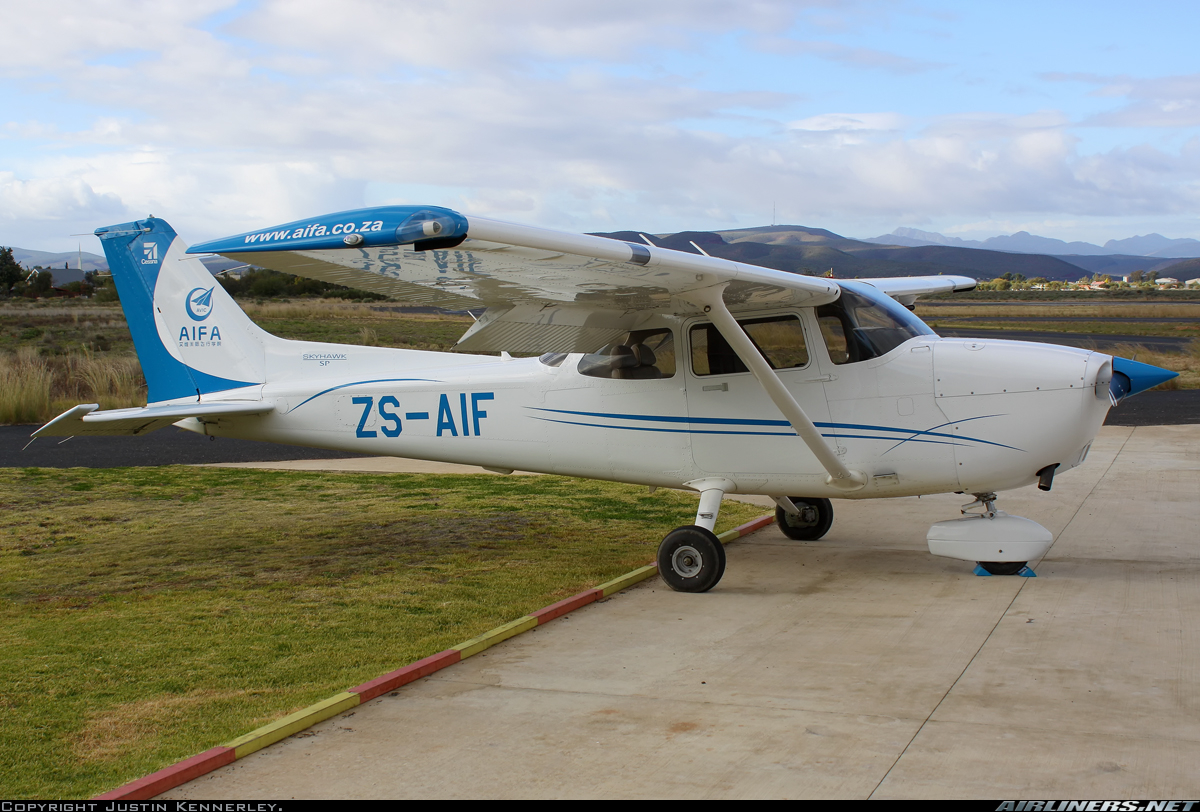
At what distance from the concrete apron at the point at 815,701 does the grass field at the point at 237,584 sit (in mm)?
655

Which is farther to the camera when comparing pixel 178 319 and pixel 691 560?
pixel 178 319

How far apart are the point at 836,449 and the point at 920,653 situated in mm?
2178

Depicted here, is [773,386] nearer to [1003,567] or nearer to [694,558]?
[694,558]

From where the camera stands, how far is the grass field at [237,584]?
15.2 ft

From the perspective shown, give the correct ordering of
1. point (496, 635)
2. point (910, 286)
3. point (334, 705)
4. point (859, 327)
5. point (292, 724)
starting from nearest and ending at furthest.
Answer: point (292, 724) → point (334, 705) → point (496, 635) → point (859, 327) → point (910, 286)

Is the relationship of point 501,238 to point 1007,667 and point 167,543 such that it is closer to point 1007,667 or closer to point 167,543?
point 1007,667

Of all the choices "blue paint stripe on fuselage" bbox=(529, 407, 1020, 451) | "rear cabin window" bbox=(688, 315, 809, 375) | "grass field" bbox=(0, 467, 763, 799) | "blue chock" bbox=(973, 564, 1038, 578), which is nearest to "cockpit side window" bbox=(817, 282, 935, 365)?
"rear cabin window" bbox=(688, 315, 809, 375)

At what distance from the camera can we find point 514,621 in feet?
20.4

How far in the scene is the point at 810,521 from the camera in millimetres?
9172

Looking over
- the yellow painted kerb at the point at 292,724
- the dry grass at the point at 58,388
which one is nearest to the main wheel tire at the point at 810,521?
the yellow painted kerb at the point at 292,724

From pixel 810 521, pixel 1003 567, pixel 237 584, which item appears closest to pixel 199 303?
pixel 237 584

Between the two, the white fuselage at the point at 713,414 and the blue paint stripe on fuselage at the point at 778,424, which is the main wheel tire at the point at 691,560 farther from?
the blue paint stripe on fuselage at the point at 778,424

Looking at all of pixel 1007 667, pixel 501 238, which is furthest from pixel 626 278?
pixel 1007 667

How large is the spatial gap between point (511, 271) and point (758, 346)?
90.5 inches
